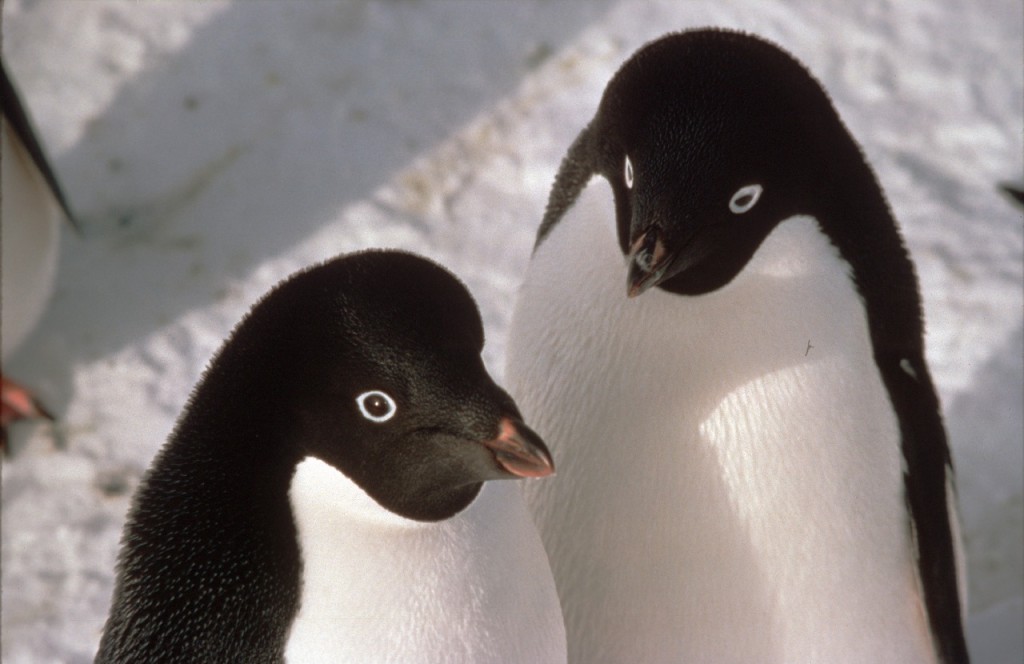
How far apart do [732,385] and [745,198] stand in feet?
0.65

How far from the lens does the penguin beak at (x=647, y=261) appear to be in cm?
103

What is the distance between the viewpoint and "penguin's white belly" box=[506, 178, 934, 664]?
115 cm

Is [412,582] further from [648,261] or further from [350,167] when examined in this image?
[350,167]

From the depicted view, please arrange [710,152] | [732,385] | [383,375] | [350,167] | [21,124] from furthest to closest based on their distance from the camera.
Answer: [350,167] < [21,124] < [732,385] < [710,152] < [383,375]

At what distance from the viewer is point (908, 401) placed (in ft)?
3.98

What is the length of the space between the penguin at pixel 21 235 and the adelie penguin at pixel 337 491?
100 cm

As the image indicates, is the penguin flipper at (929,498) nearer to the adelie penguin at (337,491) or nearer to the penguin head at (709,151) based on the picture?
the penguin head at (709,151)

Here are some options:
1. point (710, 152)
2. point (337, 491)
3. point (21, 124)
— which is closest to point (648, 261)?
point (710, 152)

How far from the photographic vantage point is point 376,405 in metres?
0.92

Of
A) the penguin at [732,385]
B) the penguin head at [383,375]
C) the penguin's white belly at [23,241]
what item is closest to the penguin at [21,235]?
the penguin's white belly at [23,241]

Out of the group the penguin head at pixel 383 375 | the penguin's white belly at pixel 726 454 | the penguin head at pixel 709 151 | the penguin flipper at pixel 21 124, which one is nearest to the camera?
the penguin head at pixel 383 375

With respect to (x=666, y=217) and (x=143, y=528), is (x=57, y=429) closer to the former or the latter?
(x=143, y=528)

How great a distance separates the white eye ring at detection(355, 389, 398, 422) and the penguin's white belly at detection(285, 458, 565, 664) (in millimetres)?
55

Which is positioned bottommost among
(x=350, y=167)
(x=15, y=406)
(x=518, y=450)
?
(x=15, y=406)
